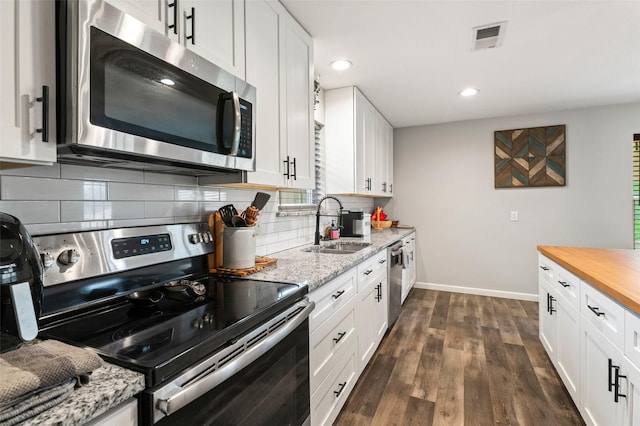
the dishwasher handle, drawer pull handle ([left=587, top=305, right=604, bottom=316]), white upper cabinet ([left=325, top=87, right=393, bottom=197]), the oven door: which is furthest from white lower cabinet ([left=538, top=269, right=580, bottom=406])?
white upper cabinet ([left=325, top=87, right=393, bottom=197])

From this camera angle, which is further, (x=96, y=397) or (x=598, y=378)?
(x=598, y=378)

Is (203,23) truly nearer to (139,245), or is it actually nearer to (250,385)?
(139,245)

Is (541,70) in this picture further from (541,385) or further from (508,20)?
(541,385)

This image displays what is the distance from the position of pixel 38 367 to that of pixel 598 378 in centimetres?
207

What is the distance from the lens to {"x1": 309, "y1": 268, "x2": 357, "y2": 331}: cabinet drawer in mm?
1444

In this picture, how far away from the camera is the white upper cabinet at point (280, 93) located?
1599 millimetres

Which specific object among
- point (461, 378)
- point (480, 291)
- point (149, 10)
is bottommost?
point (461, 378)

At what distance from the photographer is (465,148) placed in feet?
14.1

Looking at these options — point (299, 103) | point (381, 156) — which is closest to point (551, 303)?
point (299, 103)

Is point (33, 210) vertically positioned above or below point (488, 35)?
below

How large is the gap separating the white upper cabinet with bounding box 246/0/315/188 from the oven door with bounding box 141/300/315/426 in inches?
30.2

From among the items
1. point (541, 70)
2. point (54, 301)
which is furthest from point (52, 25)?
point (541, 70)

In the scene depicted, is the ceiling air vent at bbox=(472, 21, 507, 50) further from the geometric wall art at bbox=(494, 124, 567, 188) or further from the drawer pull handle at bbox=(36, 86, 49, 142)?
the drawer pull handle at bbox=(36, 86, 49, 142)

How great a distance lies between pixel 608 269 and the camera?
1.66 meters
